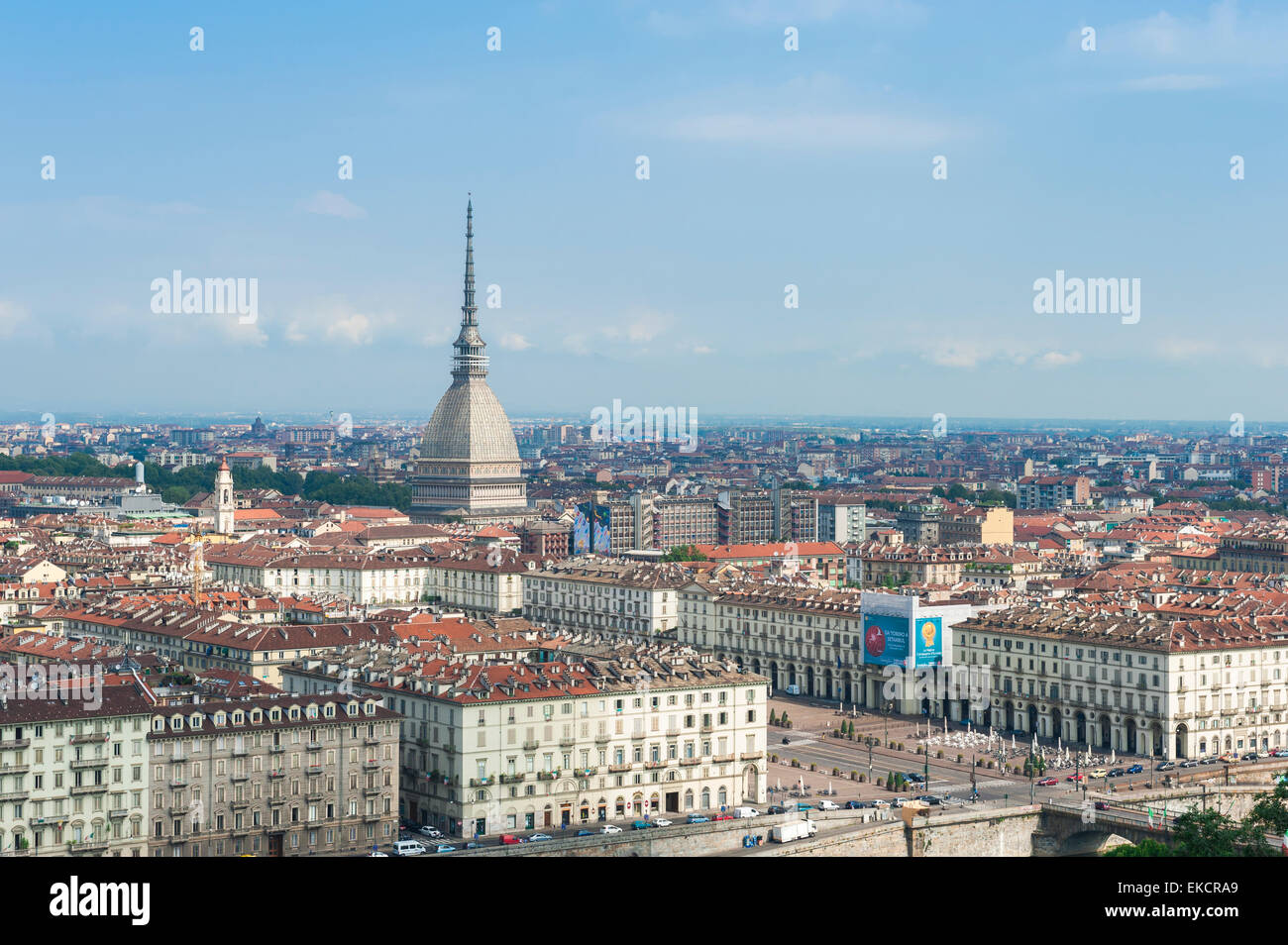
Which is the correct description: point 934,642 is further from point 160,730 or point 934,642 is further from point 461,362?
Result: point 461,362

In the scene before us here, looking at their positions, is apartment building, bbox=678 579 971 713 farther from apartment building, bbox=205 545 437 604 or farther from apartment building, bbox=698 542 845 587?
apartment building, bbox=205 545 437 604

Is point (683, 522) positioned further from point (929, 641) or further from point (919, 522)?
point (929, 641)

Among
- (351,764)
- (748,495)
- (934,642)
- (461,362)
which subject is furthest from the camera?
(461,362)

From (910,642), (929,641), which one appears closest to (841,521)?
(929,641)

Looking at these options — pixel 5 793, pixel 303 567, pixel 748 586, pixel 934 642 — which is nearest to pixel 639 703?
pixel 5 793

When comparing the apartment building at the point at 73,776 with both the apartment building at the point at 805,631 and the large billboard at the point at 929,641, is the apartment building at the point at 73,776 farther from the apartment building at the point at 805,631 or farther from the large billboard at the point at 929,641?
the large billboard at the point at 929,641

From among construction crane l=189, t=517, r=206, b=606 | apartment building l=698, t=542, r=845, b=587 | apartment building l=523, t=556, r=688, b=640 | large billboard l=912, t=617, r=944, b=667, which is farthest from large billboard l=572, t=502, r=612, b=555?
large billboard l=912, t=617, r=944, b=667
